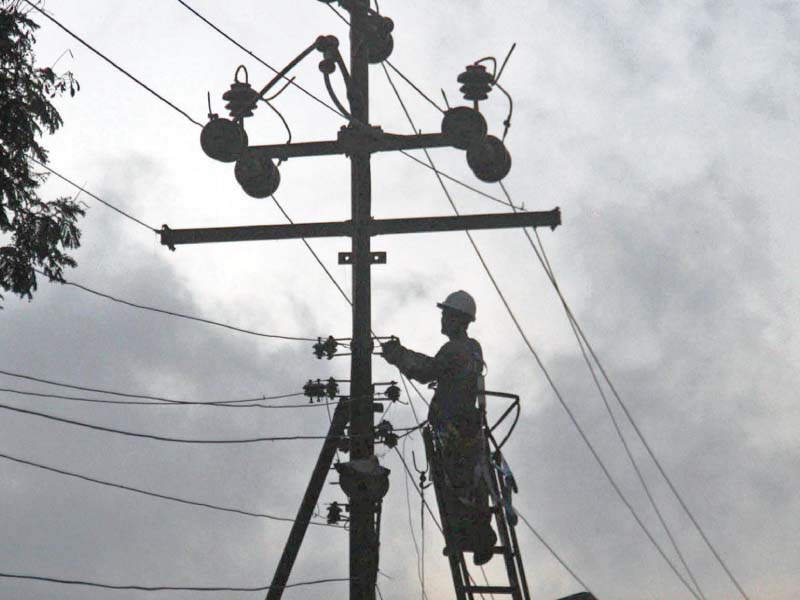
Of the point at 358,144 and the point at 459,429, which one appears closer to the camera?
the point at 459,429

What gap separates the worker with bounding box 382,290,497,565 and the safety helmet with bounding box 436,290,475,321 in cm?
30

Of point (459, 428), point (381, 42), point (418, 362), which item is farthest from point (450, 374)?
point (381, 42)

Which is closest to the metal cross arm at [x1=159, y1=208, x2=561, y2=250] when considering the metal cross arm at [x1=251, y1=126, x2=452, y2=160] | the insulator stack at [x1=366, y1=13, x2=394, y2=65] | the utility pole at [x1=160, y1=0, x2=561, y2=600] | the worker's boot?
the utility pole at [x1=160, y1=0, x2=561, y2=600]

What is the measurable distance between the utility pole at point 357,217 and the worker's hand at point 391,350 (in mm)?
206

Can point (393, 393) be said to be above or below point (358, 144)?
below

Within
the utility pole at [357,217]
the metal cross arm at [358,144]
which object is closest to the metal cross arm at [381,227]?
the utility pole at [357,217]

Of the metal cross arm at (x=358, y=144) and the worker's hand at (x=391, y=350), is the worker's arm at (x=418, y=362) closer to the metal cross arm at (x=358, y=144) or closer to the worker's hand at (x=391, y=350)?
the worker's hand at (x=391, y=350)

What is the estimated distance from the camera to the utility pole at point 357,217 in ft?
43.2

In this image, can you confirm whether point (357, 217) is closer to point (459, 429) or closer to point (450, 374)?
point (450, 374)

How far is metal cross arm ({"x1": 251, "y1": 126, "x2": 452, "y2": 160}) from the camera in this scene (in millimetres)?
13914

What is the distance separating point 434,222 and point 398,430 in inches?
88.1

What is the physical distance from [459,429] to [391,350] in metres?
1.04

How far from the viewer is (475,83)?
47.2 feet

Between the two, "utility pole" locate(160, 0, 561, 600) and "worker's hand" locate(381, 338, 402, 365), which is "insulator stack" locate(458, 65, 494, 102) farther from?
"worker's hand" locate(381, 338, 402, 365)
